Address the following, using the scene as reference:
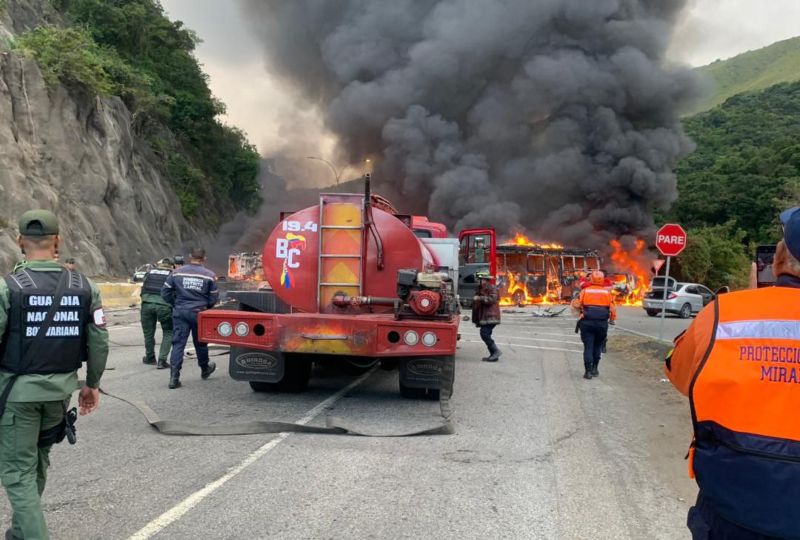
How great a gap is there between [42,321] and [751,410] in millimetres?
2835

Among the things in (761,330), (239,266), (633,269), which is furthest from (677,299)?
(761,330)

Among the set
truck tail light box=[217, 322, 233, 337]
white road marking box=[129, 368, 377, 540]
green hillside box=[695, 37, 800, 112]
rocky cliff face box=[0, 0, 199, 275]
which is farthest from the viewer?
green hillside box=[695, 37, 800, 112]

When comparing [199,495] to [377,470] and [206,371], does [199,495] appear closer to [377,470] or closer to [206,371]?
[377,470]

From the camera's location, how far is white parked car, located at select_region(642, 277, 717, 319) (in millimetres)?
22566

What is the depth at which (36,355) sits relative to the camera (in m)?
2.79

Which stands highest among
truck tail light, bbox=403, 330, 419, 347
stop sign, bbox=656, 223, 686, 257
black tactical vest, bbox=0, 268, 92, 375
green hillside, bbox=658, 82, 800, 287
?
green hillside, bbox=658, 82, 800, 287

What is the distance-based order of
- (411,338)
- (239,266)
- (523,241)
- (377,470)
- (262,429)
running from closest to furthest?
(377,470)
(262,429)
(411,338)
(239,266)
(523,241)

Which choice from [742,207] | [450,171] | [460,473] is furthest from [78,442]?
[742,207]

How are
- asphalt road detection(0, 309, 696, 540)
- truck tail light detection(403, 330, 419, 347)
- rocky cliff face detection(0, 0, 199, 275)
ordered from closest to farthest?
1. asphalt road detection(0, 309, 696, 540)
2. truck tail light detection(403, 330, 419, 347)
3. rocky cliff face detection(0, 0, 199, 275)

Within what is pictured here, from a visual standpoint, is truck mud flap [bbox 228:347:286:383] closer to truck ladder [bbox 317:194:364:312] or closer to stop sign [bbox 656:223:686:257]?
truck ladder [bbox 317:194:364:312]

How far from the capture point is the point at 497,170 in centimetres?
3662

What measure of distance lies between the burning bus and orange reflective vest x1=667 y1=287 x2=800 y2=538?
81.2 ft

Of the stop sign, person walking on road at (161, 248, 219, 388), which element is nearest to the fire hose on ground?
person walking on road at (161, 248, 219, 388)

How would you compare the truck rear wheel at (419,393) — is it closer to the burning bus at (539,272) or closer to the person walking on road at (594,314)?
the person walking on road at (594,314)
